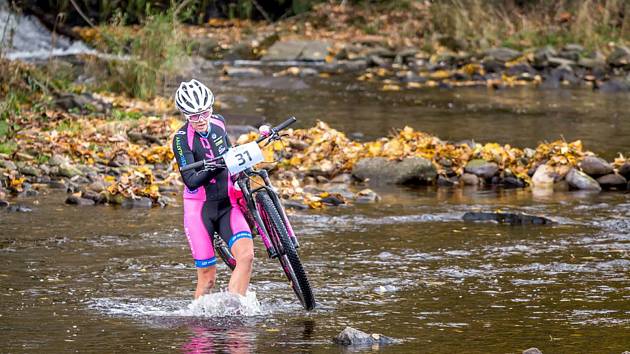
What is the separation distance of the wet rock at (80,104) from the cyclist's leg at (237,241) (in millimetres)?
11738

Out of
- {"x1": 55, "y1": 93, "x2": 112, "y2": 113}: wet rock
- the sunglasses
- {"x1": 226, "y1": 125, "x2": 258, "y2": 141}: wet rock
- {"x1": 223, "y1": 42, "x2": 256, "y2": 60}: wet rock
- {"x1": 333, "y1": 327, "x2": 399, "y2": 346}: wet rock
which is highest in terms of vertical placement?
the sunglasses

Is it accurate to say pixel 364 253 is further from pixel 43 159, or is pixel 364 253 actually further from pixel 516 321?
pixel 43 159

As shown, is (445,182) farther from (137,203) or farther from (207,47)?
(207,47)

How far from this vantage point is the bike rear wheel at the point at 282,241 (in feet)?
28.3

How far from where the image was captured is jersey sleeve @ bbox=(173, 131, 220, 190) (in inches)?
341

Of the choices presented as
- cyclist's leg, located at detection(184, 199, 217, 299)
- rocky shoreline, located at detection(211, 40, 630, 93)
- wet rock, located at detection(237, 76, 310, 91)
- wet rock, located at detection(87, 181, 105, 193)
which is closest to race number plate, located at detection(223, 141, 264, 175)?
cyclist's leg, located at detection(184, 199, 217, 299)

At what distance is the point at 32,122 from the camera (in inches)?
711

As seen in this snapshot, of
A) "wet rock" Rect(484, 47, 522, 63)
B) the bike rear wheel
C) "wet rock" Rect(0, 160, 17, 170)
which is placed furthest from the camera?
"wet rock" Rect(484, 47, 522, 63)

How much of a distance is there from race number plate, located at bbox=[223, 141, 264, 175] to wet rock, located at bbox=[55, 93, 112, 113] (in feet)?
39.6

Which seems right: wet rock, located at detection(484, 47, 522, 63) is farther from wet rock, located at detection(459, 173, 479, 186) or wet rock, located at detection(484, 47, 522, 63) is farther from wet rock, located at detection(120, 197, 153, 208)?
wet rock, located at detection(120, 197, 153, 208)

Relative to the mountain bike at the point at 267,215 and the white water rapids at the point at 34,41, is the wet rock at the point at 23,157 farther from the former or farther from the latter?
the white water rapids at the point at 34,41

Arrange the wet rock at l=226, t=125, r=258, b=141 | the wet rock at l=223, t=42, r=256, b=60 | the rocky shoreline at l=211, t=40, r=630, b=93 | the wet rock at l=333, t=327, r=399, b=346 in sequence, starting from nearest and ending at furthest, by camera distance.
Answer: the wet rock at l=333, t=327, r=399, b=346 < the wet rock at l=226, t=125, r=258, b=141 < the rocky shoreline at l=211, t=40, r=630, b=93 < the wet rock at l=223, t=42, r=256, b=60

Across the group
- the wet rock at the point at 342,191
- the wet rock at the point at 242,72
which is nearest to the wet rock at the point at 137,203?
the wet rock at the point at 342,191

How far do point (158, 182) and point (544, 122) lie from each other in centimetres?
962
